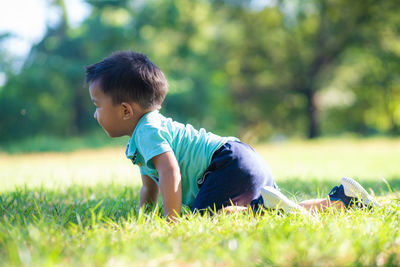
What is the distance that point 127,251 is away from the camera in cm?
138

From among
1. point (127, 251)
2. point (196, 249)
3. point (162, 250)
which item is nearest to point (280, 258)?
point (196, 249)

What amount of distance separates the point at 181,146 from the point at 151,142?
270 mm

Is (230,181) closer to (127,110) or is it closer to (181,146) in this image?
(181,146)

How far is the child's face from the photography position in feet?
7.53

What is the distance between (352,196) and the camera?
234cm

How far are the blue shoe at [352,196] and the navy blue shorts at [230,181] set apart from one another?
48 cm

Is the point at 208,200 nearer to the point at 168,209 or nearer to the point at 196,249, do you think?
the point at 168,209

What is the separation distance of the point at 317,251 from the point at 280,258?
0.14m

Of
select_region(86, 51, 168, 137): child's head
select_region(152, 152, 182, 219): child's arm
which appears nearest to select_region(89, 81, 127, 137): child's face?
select_region(86, 51, 168, 137): child's head

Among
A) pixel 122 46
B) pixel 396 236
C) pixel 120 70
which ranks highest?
pixel 122 46

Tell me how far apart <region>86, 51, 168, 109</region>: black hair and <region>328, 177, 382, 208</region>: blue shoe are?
1.26 meters

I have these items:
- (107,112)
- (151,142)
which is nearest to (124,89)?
(107,112)

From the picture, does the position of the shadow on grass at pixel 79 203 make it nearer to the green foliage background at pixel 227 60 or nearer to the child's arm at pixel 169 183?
the child's arm at pixel 169 183

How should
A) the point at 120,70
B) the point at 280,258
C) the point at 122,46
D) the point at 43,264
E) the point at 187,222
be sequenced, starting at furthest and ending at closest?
the point at 122,46 < the point at 120,70 < the point at 187,222 < the point at 280,258 < the point at 43,264
